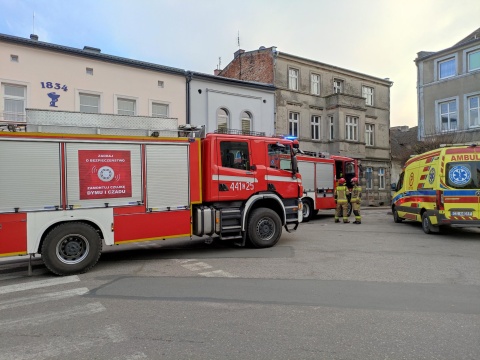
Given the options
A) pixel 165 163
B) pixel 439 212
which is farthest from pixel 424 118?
pixel 165 163

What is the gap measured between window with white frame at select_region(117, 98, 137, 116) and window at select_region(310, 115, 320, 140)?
14.0 m

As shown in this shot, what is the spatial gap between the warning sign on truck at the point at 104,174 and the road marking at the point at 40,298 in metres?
1.84

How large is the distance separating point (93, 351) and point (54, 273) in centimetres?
360

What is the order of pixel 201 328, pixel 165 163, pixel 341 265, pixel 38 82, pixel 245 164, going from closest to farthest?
pixel 201 328 < pixel 341 265 < pixel 165 163 < pixel 245 164 < pixel 38 82

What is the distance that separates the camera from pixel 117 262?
7793 millimetres

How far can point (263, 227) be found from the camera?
9133mm

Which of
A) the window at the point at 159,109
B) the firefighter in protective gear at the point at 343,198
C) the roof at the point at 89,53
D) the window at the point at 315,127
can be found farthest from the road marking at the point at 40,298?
the window at the point at 315,127

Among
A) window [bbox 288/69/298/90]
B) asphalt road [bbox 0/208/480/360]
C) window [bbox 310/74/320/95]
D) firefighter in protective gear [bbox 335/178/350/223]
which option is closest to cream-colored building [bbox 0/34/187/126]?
firefighter in protective gear [bbox 335/178/350/223]

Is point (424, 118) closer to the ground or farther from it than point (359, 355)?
farther from it

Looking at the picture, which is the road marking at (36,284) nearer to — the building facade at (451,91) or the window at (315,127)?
the building facade at (451,91)

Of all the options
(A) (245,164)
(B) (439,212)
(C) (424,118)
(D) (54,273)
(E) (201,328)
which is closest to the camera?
(E) (201,328)

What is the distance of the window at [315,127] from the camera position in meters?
27.6

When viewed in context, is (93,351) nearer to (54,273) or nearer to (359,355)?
(359,355)

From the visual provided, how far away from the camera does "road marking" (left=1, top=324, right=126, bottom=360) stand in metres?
3.52
